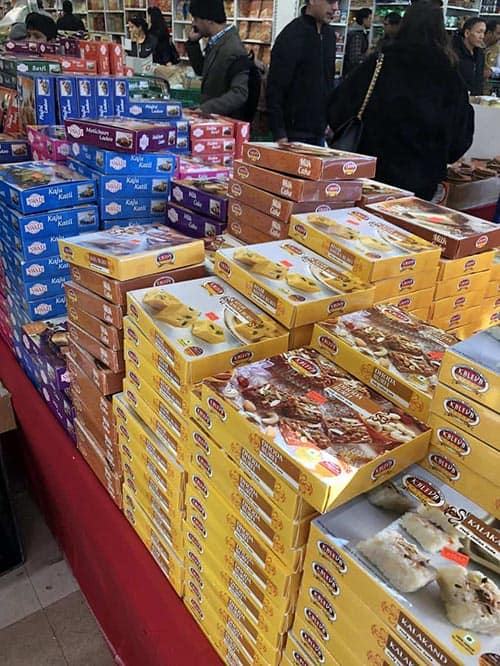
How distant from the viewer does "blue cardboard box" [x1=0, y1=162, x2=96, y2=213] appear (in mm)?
1854

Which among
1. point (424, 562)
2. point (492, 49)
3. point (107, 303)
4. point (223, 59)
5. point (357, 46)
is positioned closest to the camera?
point (424, 562)

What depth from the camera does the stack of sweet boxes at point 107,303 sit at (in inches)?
51.2

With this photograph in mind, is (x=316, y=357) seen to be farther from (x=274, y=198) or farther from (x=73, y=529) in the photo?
(x=73, y=529)

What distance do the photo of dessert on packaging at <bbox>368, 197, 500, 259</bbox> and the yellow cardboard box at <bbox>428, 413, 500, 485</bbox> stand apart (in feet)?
2.44

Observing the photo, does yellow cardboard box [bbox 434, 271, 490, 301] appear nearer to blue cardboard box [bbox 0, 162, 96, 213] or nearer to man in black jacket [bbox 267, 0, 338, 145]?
blue cardboard box [bbox 0, 162, 96, 213]

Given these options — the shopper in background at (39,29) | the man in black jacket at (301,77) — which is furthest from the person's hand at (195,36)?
the shopper in background at (39,29)

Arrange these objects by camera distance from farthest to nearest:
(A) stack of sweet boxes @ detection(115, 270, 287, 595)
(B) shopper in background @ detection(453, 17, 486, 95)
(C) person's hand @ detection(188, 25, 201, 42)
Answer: (B) shopper in background @ detection(453, 17, 486, 95)
(C) person's hand @ detection(188, 25, 201, 42)
(A) stack of sweet boxes @ detection(115, 270, 287, 595)

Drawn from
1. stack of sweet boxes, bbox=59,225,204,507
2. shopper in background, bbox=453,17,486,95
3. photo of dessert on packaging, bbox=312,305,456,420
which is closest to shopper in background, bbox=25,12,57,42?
shopper in background, bbox=453,17,486,95

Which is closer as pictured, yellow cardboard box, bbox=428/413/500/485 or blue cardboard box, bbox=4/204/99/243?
yellow cardboard box, bbox=428/413/500/485

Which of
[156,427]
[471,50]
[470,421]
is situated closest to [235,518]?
[156,427]

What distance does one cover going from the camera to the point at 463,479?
0.85 metres

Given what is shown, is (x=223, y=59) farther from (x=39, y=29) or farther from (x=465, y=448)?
(x=465, y=448)

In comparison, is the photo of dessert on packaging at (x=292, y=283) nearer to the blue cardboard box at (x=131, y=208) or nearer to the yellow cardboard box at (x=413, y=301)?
the yellow cardboard box at (x=413, y=301)

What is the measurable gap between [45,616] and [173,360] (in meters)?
1.22
